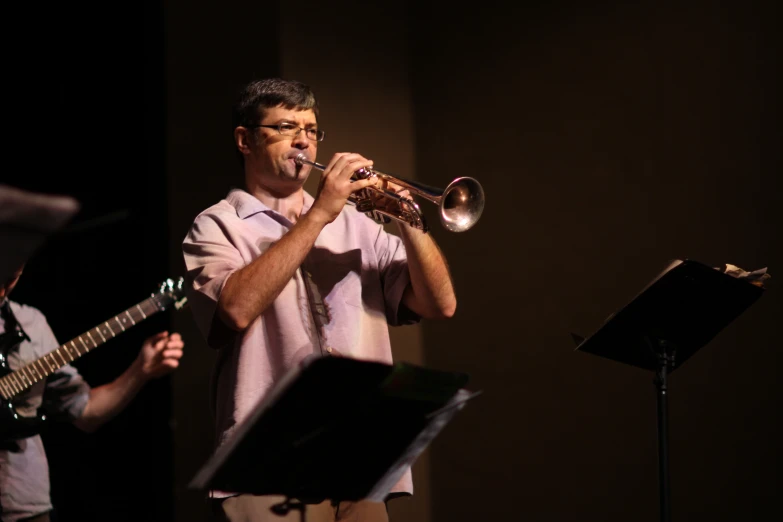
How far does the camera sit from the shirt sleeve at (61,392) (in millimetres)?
3699

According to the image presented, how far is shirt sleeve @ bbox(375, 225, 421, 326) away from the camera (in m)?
2.66

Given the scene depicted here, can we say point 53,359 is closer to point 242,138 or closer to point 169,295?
point 169,295

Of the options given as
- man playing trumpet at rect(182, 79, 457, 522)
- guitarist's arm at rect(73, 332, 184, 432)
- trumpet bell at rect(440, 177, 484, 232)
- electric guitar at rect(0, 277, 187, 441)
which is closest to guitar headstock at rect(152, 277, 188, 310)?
electric guitar at rect(0, 277, 187, 441)

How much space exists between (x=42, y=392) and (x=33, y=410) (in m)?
0.11

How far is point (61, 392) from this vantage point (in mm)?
3719

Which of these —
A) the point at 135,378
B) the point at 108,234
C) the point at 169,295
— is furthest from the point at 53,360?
the point at 108,234

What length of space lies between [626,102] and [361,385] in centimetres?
236

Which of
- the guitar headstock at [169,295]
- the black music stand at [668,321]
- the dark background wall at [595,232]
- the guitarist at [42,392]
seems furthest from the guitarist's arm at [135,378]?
the black music stand at [668,321]

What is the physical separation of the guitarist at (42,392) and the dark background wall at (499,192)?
0.34m

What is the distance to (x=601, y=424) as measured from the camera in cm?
362

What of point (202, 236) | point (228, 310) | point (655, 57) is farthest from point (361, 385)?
point (655, 57)

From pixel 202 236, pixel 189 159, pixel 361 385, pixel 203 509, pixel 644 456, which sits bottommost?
pixel 203 509

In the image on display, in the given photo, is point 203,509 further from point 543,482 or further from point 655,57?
point 655,57

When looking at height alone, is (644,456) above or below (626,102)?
below
